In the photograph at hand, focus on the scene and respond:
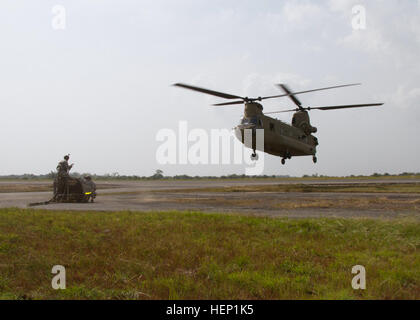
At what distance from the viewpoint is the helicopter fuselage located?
28.8m

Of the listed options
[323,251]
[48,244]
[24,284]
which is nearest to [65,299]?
[24,284]

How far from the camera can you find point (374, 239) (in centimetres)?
923

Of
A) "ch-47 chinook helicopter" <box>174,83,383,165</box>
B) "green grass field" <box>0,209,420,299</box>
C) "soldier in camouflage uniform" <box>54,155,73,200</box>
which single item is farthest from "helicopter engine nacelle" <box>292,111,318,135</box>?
"green grass field" <box>0,209,420,299</box>

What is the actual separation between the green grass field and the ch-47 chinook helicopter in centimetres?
1312

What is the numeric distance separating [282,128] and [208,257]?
2591 cm

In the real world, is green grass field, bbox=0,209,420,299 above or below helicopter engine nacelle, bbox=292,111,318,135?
below

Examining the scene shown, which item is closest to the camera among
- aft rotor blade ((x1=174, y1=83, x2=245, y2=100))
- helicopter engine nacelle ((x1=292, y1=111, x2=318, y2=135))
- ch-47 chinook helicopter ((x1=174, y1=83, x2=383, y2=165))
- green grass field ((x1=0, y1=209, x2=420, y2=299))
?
green grass field ((x1=0, y1=209, x2=420, y2=299))

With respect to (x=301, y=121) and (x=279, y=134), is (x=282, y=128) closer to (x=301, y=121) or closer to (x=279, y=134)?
(x=279, y=134)

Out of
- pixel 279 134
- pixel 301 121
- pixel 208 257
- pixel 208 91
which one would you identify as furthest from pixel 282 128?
pixel 208 257

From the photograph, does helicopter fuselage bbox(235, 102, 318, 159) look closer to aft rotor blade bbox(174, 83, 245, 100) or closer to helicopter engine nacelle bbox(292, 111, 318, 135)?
helicopter engine nacelle bbox(292, 111, 318, 135)

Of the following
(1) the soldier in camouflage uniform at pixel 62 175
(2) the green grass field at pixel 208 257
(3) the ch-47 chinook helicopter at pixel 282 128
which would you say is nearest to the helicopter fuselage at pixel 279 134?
(3) the ch-47 chinook helicopter at pixel 282 128

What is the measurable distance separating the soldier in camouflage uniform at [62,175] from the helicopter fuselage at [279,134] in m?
14.3
